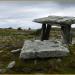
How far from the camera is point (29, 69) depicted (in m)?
17.8

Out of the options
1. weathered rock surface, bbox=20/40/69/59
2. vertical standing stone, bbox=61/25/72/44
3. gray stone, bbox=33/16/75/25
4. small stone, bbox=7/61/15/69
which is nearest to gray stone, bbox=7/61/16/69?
small stone, bbox=7/61/15/69

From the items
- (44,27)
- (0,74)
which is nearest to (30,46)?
(0,74)

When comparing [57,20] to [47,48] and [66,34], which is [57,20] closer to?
[66,34]

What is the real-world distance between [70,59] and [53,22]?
7940mm

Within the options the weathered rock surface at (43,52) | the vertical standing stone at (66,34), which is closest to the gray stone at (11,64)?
the weathered rock surface at (43,52)

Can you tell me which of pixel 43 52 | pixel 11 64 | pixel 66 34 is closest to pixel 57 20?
pixel 66 34

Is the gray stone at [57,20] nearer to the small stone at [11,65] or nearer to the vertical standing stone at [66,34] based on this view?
the vertical standing stone at [66,34]

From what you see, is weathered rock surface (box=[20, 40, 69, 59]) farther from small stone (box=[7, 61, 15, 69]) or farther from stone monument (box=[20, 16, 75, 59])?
small stone (box=[7, 61, 15, 69])

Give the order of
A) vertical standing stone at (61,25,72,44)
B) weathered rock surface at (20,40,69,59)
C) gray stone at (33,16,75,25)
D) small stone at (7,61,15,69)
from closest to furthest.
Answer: small stone at (7,61,15,69), weathered rock surface at (20,40,69,59), gray stone at (33,16,75,25), vertical standing stone at (61,25,72,44)

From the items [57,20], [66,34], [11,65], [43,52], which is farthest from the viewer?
[66,34]

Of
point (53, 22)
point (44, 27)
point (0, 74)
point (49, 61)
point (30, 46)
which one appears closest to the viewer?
A: point (0, 74)

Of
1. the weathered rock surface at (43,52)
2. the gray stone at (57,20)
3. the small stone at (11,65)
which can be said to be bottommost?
the small stone at (11,65)

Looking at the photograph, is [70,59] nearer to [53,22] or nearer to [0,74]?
[0,74]

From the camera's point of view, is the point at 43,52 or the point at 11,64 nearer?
the point at 11,64
